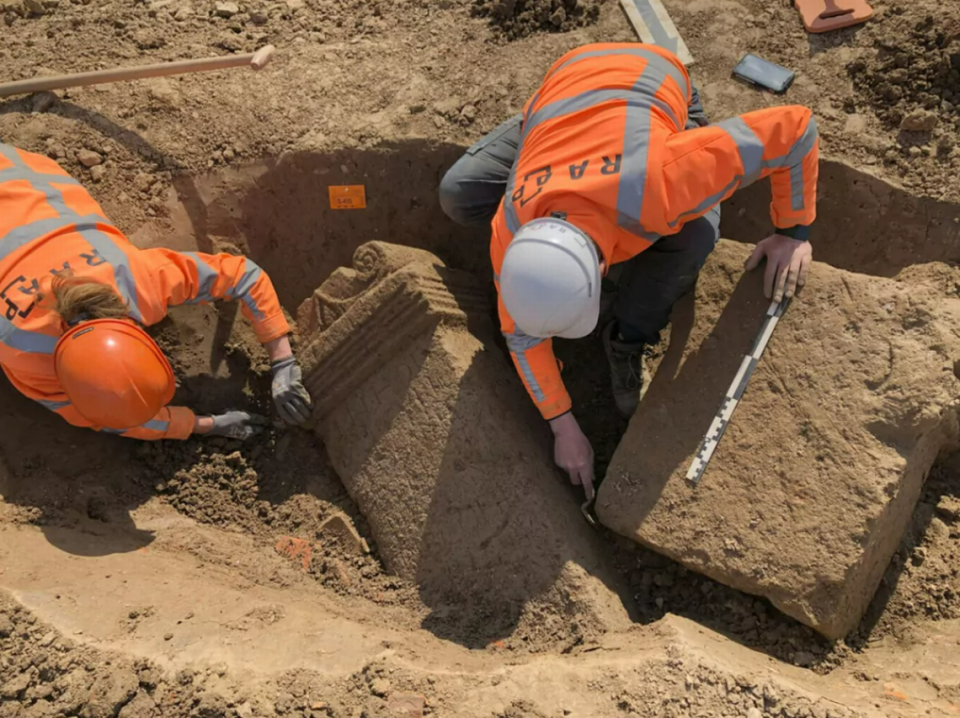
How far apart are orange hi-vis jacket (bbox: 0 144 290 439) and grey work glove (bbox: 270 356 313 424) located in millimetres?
167

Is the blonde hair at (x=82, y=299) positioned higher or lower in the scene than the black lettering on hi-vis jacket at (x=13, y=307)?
higher

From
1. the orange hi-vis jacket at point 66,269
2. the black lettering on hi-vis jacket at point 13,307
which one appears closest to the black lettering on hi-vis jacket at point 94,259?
the orange hi-vis jacket at point 66,269

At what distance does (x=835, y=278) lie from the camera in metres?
2.80

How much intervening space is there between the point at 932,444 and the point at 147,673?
117 inches

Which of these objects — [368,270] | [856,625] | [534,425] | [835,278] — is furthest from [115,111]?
[856,625]

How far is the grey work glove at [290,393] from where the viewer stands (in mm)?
3609

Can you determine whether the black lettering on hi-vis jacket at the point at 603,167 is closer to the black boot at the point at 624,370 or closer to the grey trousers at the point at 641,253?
the grey trousers at the point at 641,253

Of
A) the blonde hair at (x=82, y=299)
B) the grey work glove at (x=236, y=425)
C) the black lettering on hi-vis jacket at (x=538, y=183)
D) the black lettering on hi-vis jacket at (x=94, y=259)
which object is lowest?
the grey work glove at (x=236, y=425)

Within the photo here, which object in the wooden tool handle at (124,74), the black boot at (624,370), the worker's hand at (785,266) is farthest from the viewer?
the wooden tool handle at (124,74)

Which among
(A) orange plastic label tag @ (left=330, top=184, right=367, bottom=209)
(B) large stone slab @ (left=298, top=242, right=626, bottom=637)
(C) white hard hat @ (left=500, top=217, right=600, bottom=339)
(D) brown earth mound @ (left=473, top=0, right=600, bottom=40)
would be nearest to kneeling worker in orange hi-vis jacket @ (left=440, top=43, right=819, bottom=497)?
(C) white hard hat @ (left=500, top=217, right=600, bottom=339)

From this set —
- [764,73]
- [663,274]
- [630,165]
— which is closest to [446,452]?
[663,274]

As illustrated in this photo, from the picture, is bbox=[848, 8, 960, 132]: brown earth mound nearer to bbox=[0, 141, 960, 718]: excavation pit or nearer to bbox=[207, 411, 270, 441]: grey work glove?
bbox=[0, 141, 960, 718]: excavation pit

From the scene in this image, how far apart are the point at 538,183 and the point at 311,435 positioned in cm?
188

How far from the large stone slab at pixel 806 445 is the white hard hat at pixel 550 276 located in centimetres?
71
